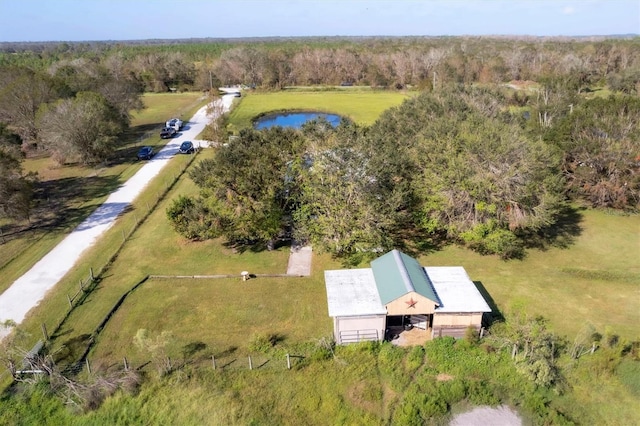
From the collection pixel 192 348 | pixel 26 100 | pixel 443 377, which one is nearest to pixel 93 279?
pixel 192 348

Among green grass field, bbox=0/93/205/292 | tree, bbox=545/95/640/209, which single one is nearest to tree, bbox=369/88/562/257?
tree, bbox=545/95/640/209

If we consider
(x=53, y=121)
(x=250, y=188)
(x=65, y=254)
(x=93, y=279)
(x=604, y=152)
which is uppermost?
(x=53, y=121)

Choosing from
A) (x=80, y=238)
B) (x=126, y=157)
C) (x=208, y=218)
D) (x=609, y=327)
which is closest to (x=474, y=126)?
(x=609, y=327)

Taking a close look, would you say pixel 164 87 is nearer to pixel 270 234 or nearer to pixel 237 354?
pixel 270 234

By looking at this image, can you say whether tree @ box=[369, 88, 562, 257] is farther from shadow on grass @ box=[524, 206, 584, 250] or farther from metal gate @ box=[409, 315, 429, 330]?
metal gate @ box=[409, 315, 429, 330]

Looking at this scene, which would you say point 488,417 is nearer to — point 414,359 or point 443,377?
point 443,377

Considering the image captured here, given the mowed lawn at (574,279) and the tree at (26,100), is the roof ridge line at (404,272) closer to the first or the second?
the mowed lawn at (574,279)
